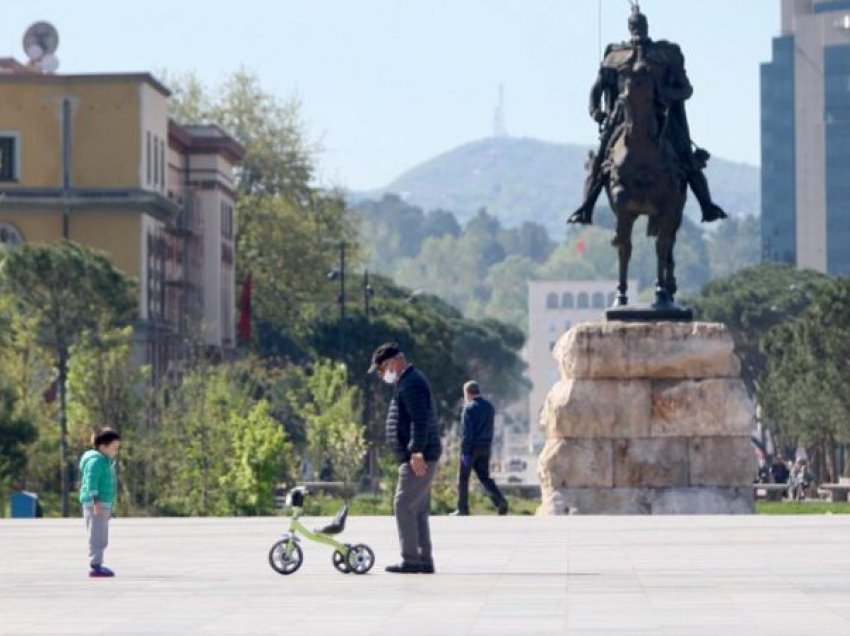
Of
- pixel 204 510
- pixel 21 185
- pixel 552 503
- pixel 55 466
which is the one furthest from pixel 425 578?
pixel 21 185

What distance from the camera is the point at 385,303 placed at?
480 ft

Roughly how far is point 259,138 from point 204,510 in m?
76.3

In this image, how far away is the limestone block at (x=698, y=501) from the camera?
4400 centimetres

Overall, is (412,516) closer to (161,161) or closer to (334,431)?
(334,431)

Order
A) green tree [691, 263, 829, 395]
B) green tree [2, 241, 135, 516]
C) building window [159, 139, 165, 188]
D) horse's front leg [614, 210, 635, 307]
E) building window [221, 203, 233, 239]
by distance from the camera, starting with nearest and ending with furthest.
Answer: horse's front leg [614, 210, 635, 307] < green tree [2, 241, 135, 516] < building window [159, 139, 165, 188] < building window [221, 203, 233, 239] < green tree [691, 263, 829, 395]

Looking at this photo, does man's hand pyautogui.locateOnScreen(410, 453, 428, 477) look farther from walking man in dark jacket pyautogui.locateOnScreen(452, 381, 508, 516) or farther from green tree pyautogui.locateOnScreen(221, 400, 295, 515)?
green tree pyautogui.locateOnScreen(221, 400, 295, 515)

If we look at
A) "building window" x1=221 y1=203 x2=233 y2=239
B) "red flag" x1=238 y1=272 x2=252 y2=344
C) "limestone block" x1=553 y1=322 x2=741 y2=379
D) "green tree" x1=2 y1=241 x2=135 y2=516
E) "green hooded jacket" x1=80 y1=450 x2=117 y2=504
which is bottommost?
"green hooded jacket" x1=80 y1=450 x2=117 y2=504

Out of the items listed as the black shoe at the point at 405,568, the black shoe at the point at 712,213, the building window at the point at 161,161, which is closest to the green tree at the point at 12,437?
the black shoe at the point at 712,213

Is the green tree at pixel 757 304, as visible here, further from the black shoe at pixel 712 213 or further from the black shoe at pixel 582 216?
the black shoe at pixel 582 216

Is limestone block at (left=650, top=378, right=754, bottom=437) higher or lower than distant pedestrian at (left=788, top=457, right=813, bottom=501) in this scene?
Result: higher

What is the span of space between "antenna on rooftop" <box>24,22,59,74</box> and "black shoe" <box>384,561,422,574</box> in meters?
94.6

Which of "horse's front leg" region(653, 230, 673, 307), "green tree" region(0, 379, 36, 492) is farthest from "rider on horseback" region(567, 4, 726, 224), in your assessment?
Result: "green tree" region(0, 379, 36, 492)

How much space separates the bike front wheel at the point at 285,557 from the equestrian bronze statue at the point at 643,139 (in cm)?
1608

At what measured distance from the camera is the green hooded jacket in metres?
30.2
